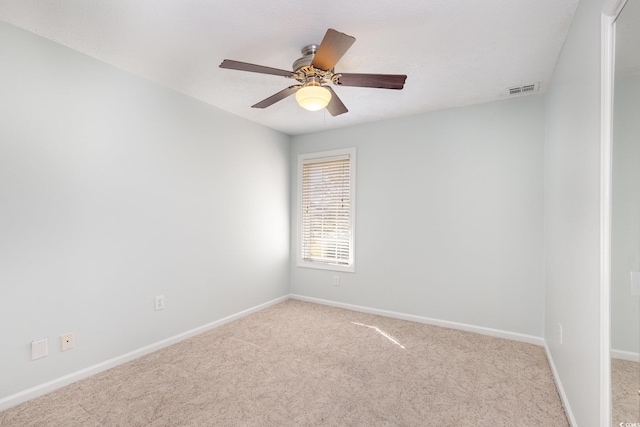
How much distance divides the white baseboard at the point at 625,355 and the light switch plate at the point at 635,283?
20 cm

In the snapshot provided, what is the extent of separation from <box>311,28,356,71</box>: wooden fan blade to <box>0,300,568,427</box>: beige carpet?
86.4 inches

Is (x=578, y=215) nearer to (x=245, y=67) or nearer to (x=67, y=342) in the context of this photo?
(x=245, y=67)

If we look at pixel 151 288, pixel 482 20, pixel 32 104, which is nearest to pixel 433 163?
pixel 482 20

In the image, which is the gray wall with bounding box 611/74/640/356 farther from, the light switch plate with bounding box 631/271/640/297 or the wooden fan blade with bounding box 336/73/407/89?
the wooden fan blade with bounding box 336/73/407/89

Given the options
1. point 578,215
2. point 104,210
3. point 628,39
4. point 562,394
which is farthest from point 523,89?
point 104,210

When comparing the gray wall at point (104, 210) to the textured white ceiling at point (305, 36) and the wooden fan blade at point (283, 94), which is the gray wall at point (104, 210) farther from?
the wooden fan blade at point (283, 94)

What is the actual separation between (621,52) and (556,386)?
2244 millimetres

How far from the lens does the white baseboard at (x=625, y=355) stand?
104cm

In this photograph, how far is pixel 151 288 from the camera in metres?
2.85

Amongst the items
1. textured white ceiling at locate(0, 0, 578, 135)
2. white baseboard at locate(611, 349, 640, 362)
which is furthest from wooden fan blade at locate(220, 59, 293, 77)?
white baseboard at locate(611, 349, 640, 362)

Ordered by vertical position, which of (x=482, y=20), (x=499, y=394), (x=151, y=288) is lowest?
(x=499, y=394)

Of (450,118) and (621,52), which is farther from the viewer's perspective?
(450,118)

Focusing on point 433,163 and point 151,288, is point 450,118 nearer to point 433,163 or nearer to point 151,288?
point 433,163

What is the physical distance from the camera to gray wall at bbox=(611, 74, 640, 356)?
1075mm
